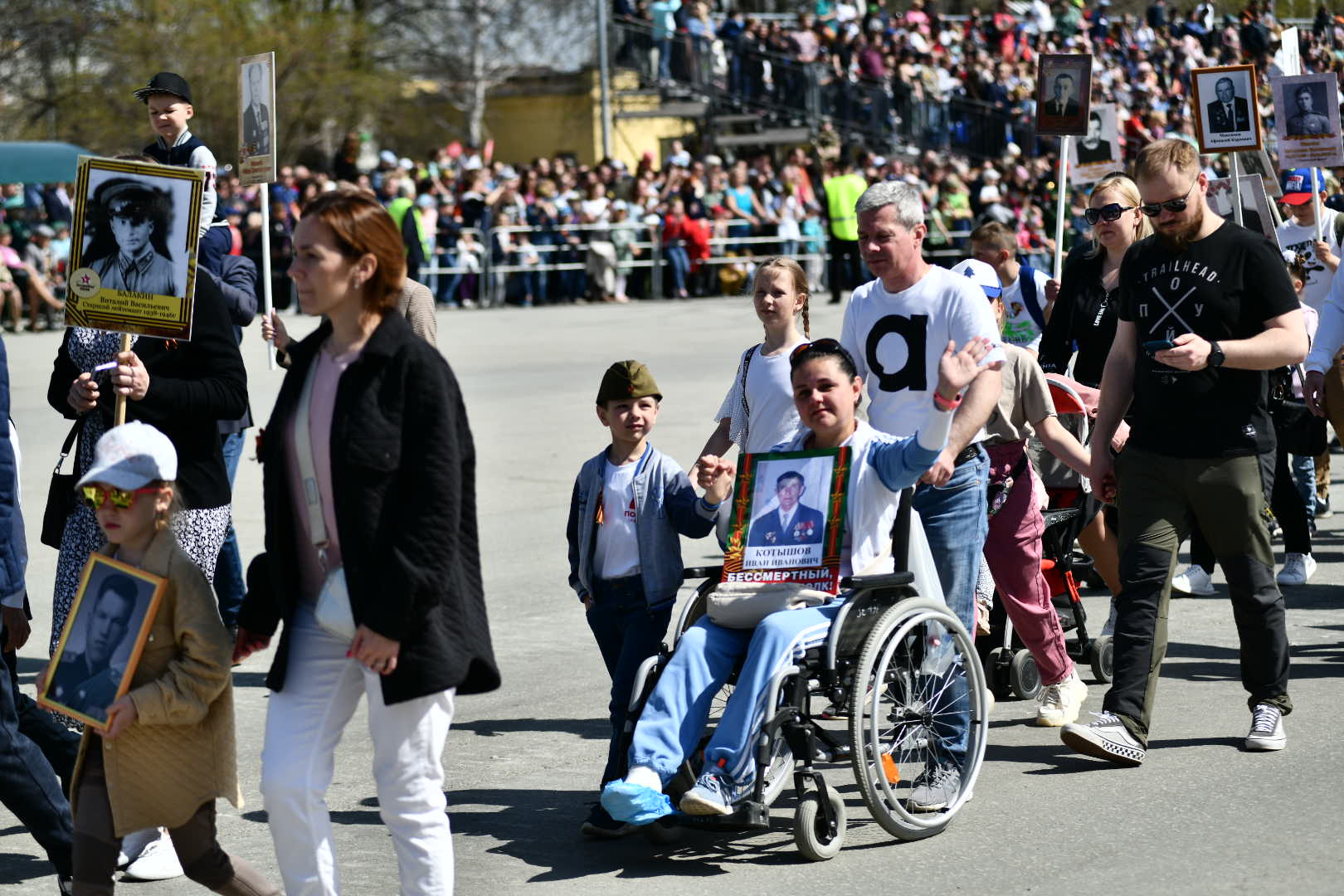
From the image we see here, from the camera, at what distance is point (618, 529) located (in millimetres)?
6191

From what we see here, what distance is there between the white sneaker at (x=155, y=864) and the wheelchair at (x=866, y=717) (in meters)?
1.36

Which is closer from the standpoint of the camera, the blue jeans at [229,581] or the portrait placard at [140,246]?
the portrait placard at [140,246]

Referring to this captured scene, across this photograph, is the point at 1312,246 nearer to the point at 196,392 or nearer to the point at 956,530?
the point at 956,530

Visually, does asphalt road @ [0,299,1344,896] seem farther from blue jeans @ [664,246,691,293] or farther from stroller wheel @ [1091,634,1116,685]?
blue jeans @ [664,246,691,293]

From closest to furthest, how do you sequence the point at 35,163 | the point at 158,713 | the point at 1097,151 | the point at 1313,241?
the point at 158,713
the point at 1313,241
the point at 1097,151
the point at 35,163

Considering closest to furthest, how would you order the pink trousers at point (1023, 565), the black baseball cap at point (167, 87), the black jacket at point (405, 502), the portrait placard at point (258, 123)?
→ 1. the black jacket at point (405, 502)
2. the pink trousers at point (1023, 565)
3. the black baseball cap at point (167, 87)
4. the portrait placard at point (258, 123)

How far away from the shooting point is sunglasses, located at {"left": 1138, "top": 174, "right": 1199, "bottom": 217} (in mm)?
6254

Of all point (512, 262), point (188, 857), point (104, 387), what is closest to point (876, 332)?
point (104, 387)

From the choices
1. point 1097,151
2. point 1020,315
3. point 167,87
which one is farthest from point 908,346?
point 1097,151

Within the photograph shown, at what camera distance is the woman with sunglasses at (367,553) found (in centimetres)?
414

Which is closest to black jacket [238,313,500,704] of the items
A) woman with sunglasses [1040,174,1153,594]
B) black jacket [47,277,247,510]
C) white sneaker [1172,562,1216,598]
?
black jacket [47,277,247,510]

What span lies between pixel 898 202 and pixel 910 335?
1.45 feet

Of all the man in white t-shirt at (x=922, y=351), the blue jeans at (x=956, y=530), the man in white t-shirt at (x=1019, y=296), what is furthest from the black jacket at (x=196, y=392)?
the man in white t-shirt at (x=1019, y=296)

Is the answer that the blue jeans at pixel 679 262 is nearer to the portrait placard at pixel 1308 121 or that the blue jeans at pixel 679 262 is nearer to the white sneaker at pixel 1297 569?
the portrait placard at pixel 1308 121
